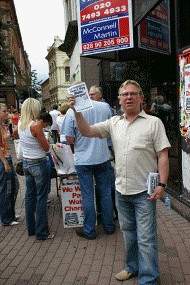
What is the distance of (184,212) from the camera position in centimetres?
499

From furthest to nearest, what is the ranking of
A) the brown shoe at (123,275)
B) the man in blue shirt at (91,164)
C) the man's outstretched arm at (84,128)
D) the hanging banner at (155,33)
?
the hanging banner at (155,33) < the man in blue shirt at (91,164) < the brown shoe at (123,275) < the man's outstretched arm at (84,128)

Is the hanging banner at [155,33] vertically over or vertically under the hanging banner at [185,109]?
over

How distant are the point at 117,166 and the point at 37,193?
1.71 meters

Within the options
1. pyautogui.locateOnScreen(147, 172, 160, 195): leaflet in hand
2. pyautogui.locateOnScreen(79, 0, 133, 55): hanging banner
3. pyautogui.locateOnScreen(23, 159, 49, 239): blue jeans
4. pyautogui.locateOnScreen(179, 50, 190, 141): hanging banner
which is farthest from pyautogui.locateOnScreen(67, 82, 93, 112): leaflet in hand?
pyautogui.locateOnScreen(79, 0, 133, 55): hanging banner

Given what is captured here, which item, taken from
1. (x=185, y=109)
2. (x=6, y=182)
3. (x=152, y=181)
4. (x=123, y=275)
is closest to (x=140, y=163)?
(x=152, y=181)

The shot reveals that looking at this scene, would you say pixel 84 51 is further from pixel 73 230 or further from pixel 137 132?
pixel 137 132

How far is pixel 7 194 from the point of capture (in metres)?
5.06

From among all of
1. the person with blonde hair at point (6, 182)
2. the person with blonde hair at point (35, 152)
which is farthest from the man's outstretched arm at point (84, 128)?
the person with blonde hair at point (6, 182)

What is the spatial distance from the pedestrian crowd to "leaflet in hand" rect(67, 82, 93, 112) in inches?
1.9

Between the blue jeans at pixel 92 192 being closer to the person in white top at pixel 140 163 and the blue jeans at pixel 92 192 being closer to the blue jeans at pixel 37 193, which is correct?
the blue jeans at pixel 37 193

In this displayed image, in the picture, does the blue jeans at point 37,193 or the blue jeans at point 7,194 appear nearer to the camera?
the blue jeans at point 37,193

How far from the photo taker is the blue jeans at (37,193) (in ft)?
14.0

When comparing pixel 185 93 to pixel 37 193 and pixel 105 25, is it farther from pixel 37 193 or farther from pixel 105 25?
pixel 105 25

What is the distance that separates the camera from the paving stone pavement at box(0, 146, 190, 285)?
3.40m
